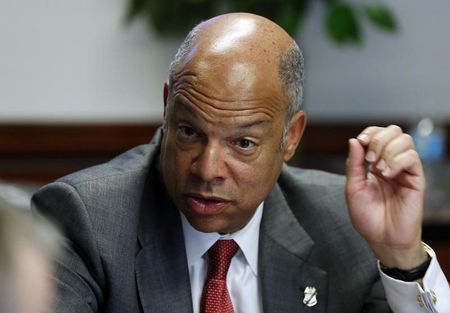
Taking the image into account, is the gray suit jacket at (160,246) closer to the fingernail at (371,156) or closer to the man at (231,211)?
the man at (231,211)

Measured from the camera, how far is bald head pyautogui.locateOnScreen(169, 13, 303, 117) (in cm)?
180

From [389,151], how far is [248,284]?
418 mm

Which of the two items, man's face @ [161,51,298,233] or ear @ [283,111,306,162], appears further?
ear @ [283,111,306,162]

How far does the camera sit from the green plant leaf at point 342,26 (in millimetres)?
4188

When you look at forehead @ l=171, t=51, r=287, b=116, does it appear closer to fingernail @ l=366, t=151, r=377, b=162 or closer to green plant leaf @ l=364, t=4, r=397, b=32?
fingernail @ l=366, t=151, r=377, b=162

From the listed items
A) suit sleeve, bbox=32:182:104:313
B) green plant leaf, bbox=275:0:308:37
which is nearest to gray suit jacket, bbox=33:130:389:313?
suit sleeve, bbox=32:182:104:313

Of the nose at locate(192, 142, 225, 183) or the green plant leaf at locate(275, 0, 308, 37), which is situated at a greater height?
the nose at locate(192, 142, 225, 183)

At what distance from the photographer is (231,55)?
1.80 meters

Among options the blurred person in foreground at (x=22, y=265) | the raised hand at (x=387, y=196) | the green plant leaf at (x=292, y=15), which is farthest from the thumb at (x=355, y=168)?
the green plant leaf at (x=292, y=15)

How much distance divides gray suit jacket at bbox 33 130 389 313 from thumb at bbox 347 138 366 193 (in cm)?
18

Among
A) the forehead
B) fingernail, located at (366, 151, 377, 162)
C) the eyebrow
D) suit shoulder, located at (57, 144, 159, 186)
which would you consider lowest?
suit shoulder, located at (57, 144, 159, 186)

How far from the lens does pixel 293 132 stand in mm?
2018

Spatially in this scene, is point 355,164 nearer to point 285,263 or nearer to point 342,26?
point 285,263

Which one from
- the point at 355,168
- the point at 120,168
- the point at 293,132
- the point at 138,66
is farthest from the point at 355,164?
the point at 138,66
